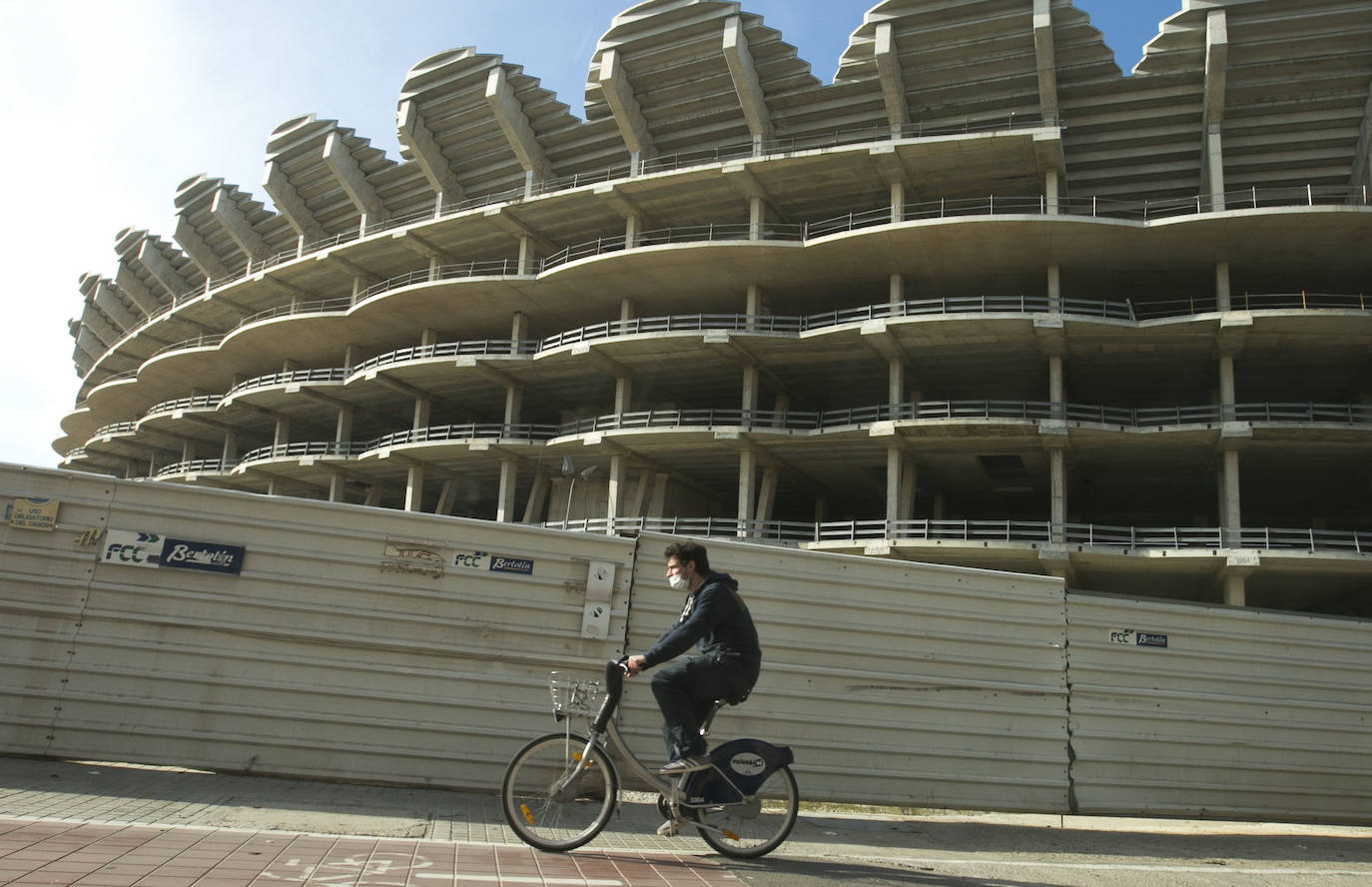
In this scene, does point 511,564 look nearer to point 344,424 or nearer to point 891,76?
point 891,76

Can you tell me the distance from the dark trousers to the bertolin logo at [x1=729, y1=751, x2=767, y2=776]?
0.19 meters

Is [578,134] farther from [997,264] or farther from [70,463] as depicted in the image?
[70,463]

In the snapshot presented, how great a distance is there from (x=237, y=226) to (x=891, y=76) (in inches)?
1109

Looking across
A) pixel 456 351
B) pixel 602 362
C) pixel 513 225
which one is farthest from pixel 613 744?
pixel 456 351

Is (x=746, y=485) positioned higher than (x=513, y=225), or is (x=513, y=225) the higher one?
(x=513, y=225)

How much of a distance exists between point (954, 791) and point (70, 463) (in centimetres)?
6255

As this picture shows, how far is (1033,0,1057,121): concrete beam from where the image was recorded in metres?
22.8

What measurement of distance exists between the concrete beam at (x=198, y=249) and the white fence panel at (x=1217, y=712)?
43.3m

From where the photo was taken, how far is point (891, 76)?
80.6ft

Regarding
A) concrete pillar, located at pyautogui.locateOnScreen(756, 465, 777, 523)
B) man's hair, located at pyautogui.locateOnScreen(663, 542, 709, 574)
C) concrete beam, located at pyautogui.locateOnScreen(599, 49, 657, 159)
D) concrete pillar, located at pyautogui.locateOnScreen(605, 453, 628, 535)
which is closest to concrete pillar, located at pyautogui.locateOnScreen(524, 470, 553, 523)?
concrete pillar, located at pyautogui.locateOnScreen(605, 453, 628, 535)

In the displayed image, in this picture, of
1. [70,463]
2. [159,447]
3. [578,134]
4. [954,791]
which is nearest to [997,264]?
[578,134]

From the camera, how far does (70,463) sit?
5481 cm

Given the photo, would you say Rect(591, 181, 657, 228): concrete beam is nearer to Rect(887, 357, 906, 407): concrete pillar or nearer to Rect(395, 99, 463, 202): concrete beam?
Rect(395, 99, 463, 202): concrete beam

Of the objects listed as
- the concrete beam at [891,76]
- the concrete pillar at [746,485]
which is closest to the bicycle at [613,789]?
the concrete pillar at [746,485]
